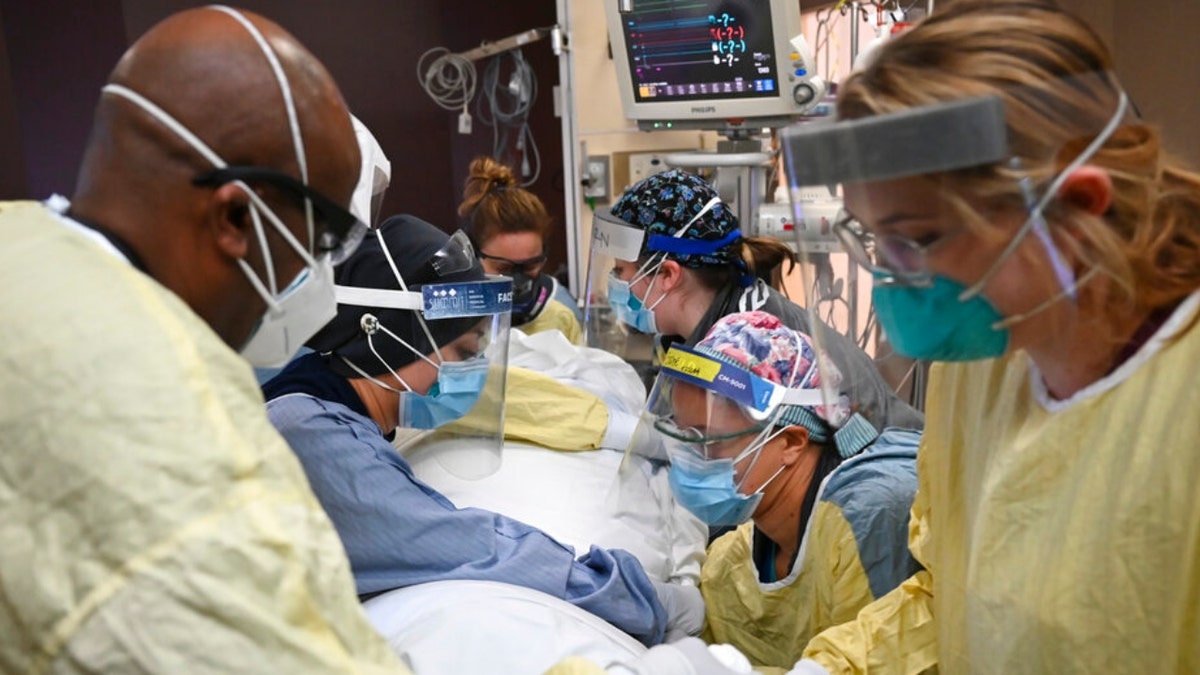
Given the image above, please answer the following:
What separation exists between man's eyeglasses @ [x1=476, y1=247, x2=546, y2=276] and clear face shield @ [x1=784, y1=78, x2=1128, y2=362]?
244cm

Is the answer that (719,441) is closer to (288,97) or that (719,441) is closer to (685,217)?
(288,97)

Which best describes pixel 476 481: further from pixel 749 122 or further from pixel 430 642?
pixel 749 122

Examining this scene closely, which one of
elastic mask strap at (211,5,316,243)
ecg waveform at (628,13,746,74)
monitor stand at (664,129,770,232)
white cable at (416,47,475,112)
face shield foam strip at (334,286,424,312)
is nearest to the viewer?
elastic mask strap at (211,5,316,243)

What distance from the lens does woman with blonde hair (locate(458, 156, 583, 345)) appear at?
11.4 feet

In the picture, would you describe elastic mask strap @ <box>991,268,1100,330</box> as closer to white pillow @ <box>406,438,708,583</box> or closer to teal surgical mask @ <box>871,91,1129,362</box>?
teal surgical mask @ <box>871,91,1129,362</box>

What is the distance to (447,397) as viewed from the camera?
6.73 ft

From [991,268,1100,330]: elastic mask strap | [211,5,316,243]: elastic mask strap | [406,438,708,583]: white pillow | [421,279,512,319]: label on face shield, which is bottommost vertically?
[406,438,708,583]: white pillow

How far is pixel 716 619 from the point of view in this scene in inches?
78.5

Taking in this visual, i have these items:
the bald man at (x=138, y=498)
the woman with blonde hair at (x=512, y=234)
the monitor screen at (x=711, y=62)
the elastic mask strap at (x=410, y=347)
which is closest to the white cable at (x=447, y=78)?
the woman with blonde hair at (x=512, y=234)

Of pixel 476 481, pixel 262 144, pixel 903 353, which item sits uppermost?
pixel 262 144

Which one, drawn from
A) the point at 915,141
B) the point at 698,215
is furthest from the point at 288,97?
the point at 698,215

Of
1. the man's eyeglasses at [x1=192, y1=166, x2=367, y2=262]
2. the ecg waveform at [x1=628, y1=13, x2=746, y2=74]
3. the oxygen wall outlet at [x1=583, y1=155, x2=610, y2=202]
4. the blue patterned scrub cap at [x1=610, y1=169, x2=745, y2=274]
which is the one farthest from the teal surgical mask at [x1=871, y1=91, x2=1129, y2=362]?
the oxygen wall outlet at [x1=583, y1=155, x2=610, y2=202]

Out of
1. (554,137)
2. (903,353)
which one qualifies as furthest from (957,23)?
(554,137)

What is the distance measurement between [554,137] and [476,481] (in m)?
2.91
